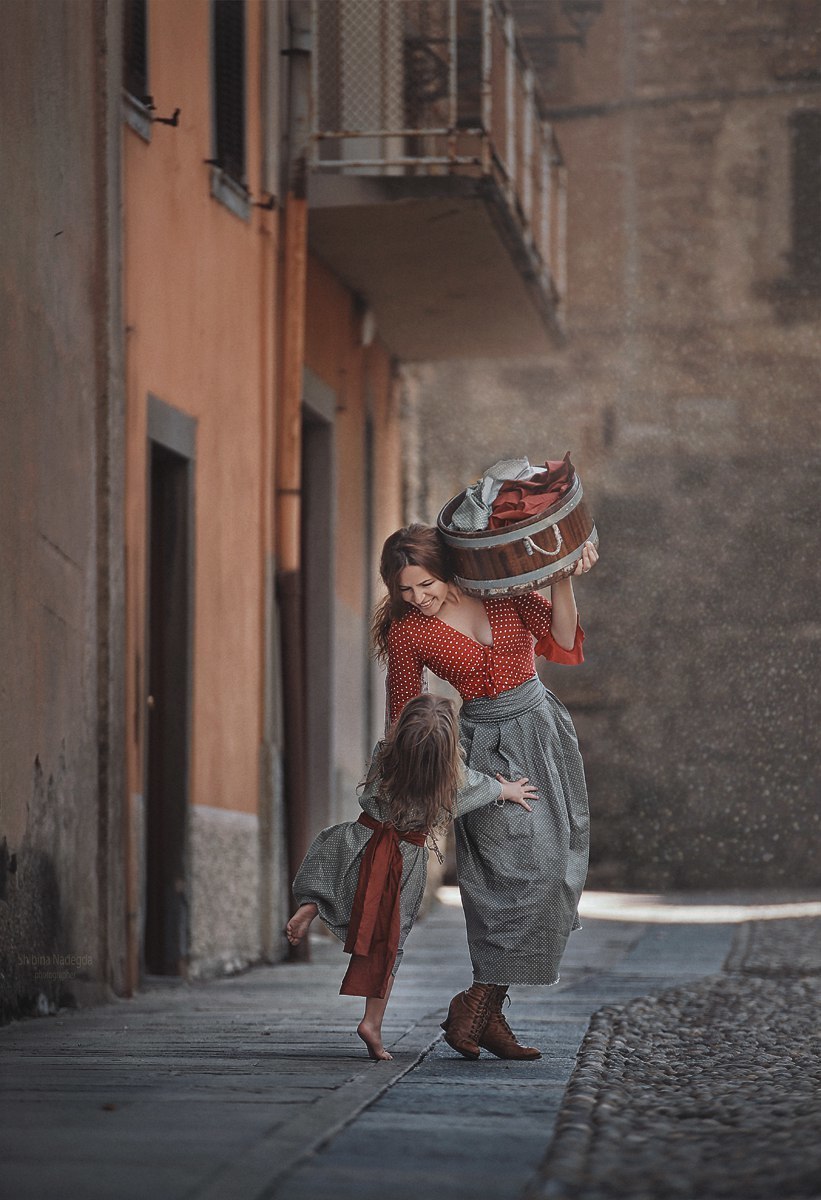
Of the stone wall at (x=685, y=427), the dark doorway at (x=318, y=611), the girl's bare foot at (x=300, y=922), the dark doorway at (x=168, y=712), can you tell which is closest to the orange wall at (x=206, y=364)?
the dark doorway at (x=168, y=712)

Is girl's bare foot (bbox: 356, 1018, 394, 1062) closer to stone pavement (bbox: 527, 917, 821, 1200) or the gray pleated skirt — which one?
the gray pleated skirt

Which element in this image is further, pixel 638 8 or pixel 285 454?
pixel 638 8

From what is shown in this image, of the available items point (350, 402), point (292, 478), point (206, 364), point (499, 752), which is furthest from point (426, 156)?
point (499, 752)

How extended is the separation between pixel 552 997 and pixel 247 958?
248 centimetres

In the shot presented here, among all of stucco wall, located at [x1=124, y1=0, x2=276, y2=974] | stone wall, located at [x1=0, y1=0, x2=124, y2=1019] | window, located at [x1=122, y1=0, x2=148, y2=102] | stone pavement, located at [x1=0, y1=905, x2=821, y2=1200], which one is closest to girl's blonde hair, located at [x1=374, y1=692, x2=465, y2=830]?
stone pavement, located at [x1=0, y1=905, x2=821, y2=1200]

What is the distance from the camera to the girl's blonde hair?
5164mm

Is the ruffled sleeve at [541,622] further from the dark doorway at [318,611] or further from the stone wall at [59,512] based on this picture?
the dark doorway at [318,611]

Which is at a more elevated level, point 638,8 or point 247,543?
Result: point 638,8

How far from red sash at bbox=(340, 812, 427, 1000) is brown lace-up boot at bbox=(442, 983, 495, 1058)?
0.73 feet

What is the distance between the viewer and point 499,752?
5.50 metres

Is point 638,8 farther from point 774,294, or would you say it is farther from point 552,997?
point 552,997

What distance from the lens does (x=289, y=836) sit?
10438 mm

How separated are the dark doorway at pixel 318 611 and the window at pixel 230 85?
223cm

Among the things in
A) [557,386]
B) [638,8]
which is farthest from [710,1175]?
[638,8]
